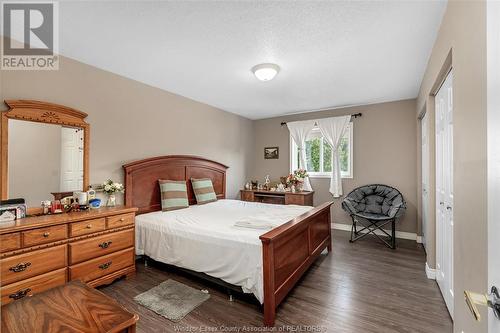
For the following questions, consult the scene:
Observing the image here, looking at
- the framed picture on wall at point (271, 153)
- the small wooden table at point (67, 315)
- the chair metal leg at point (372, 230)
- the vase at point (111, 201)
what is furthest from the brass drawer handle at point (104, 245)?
the framed picture on wall at point (271, 153)

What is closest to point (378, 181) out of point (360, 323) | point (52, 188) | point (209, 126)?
point (360, 323)

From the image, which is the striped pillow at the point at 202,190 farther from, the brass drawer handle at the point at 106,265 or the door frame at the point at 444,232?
the door frame at the point at 444,232

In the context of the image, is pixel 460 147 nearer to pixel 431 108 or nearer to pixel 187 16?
pixel 431 108

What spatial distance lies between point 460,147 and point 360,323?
1.58m

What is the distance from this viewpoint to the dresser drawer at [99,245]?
2.28m

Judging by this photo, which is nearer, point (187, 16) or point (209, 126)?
point (187, 16)

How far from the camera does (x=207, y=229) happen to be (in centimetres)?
248

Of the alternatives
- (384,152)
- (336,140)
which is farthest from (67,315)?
(384,152)

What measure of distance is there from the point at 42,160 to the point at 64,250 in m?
1.05

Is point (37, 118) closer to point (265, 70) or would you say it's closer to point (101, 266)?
point (101, 266)

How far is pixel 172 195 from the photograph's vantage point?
356 centimetres

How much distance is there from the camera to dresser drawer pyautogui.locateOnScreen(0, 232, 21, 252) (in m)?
1.85

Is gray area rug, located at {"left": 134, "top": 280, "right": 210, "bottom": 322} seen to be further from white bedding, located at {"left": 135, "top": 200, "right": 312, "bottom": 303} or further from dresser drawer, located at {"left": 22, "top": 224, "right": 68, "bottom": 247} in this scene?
dresser drawer, located at {"left": 22, "top": 224, "right": 68, "bottom": 247}

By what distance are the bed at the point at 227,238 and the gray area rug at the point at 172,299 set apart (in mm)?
227
